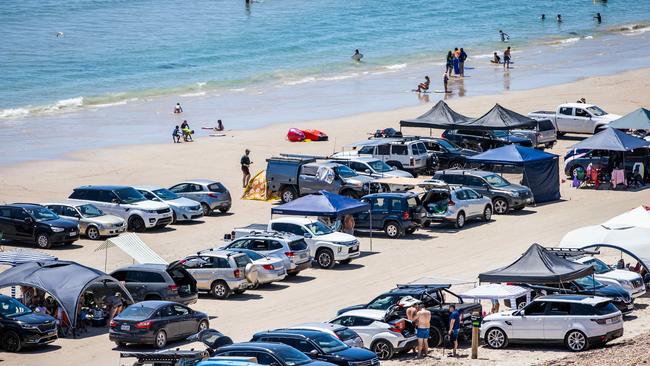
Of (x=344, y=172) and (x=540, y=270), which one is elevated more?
(x=344, y=172)

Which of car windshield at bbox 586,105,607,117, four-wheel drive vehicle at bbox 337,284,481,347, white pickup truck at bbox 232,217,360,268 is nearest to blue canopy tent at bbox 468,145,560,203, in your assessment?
white pickup truck at bbox 232,217,360,268

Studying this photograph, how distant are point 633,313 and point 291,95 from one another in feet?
151

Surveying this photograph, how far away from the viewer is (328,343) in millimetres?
22547

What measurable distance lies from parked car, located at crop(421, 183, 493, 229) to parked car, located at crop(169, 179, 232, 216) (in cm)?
660

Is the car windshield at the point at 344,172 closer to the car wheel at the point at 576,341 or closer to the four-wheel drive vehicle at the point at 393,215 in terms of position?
the four-wheel drive vehicle at the point at 393,215

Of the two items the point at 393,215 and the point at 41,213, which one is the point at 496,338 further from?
the point at 41,213

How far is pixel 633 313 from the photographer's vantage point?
1087 inches

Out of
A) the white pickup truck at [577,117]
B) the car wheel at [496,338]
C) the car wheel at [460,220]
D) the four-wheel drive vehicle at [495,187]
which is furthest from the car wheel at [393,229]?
the white pickup truck at [577,117]

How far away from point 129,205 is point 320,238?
7418 millimetres

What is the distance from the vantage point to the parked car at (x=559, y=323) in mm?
24328

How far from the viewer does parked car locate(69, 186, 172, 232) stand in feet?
124

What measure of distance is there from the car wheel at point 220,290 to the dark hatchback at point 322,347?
785 cm

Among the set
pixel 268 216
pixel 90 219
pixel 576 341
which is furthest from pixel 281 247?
pixel 576 341

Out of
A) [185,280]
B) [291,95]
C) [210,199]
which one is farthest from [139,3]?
[185,280]
